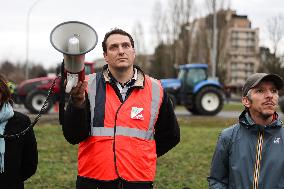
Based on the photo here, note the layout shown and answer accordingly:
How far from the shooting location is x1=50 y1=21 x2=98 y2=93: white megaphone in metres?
2.93

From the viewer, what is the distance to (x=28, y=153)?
12.9 ft

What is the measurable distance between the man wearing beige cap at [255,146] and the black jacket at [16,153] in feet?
4.44

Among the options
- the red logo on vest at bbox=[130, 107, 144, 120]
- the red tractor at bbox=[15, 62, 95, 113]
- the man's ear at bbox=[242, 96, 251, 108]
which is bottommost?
the red tractor at bbox=[15, 62, 95, 113]

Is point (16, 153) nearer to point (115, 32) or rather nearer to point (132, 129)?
point (132, 129)

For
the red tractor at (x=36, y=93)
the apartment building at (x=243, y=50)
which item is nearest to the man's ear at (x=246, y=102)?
the red tractor at (x=36, y=93)

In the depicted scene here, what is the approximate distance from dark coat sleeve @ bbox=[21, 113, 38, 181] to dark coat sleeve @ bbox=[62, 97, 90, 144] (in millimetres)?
449

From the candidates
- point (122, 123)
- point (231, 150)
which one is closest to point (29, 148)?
point (122, 123)

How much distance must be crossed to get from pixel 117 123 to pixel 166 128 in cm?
47

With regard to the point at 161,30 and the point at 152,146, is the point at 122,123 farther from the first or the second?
the point at 161,30

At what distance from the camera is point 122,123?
3.57m

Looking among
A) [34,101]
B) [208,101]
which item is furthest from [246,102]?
[208,101]

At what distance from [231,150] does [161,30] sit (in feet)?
162

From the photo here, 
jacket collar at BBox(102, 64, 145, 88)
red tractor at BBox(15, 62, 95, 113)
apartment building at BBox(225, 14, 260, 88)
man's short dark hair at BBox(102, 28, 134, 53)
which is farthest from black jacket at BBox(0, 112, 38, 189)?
apartment building at BBox(225, 14, 260, 88)

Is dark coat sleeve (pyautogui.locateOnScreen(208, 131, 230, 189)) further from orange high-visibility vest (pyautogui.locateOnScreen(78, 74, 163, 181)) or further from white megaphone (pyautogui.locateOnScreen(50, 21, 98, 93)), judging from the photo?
white megaphone (pyautogui.locateOnScreen(50, 21, 98, 93))
